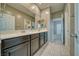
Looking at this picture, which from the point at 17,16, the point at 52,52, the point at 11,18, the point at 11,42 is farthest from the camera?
the point at 52,52

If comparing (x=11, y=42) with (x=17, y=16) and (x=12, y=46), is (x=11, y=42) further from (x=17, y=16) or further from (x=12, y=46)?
(x=17, y=16)

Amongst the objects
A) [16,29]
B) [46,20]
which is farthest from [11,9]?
[46,20]

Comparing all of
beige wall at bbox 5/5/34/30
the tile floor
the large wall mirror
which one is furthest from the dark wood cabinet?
the tile floor

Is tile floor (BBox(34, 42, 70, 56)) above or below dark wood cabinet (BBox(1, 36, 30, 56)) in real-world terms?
below

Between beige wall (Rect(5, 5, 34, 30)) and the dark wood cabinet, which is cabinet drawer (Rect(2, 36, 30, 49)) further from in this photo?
beige wall (Rect(5, 5, 34, 30))

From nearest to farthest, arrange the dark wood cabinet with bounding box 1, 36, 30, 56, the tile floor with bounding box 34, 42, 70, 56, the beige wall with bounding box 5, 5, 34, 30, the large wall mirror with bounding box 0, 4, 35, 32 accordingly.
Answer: the dark wood cabinet with bounding box 1, 36, 30, 56
the large wall mirror with bounding box 0, 4, 35, 32
the beige wall with bounding box 5, 5, 34, 30
the tile floor with bounding box 34, 42, 70, 56

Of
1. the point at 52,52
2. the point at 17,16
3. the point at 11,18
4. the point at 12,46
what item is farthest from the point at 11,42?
the point at 52,52

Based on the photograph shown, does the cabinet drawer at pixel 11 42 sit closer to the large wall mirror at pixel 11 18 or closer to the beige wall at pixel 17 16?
the large wall mirror at pixel 11 18

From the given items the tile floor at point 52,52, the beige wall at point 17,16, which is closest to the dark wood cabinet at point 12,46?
the beige wall at point 17,16

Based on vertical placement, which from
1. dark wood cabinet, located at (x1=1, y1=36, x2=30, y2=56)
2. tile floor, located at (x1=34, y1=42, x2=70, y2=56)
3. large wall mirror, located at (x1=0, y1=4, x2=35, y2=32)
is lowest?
tile floor, located at (x1=34, y1=42, x2=70, y2=56)

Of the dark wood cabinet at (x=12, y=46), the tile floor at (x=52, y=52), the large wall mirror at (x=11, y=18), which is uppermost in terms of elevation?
the large wall mirror at (x=11, y=18)

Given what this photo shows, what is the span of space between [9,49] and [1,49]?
0.19 meters

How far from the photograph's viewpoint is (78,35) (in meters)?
1.32

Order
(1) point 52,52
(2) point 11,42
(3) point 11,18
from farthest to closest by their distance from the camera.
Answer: (1) point 52,52 → (3) point 11,18 → (2) point 11,42
